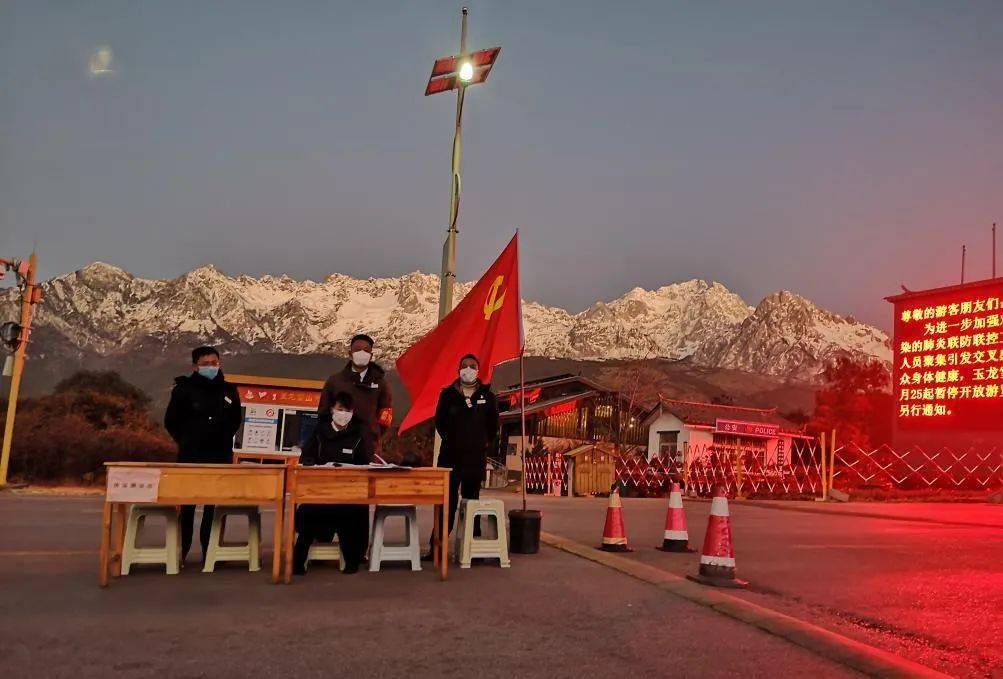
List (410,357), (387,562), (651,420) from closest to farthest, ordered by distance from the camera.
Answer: (387,562) < (410,357) < (651,420)

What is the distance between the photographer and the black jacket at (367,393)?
8.12m

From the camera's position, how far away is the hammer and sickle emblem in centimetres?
955

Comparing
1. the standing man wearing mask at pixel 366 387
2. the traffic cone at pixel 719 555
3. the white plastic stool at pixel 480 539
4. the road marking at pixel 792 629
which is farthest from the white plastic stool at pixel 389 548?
the traffic cone at pixel 719 555

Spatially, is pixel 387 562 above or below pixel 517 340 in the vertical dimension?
below

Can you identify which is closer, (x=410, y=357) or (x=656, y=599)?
(x=656, y=599)

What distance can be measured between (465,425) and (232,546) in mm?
2552

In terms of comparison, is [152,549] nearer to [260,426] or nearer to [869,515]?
[260,426]

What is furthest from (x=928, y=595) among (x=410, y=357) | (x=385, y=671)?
(x=410, y=357)

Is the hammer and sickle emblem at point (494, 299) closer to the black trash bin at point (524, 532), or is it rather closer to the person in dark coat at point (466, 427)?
the person in dark coat at point (466, 427)

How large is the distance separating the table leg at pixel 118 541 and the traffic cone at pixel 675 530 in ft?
19.5

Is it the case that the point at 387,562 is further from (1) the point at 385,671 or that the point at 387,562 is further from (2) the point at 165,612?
(1) the point at 385,671

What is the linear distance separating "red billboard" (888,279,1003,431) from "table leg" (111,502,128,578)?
29.6 meters

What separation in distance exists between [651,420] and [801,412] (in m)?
15.9

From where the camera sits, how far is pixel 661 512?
19.5 meters
